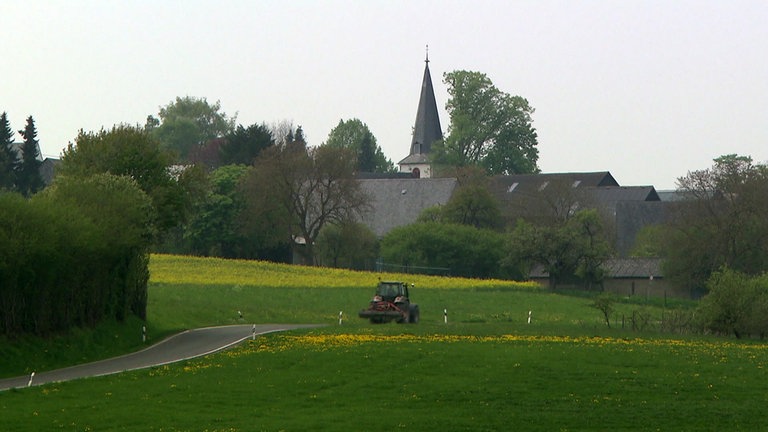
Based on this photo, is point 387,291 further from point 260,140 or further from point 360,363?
point 260,140

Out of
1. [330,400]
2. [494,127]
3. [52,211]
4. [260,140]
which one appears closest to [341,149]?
[260,140]

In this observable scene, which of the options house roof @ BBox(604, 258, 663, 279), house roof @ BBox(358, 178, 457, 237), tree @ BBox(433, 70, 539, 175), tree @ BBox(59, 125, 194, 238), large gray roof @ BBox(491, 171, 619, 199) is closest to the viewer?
tree @ BBox(59, 125, 194, 238)

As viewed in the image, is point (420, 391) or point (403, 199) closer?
point (420, 391)

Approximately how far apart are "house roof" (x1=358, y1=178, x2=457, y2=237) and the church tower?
46151 millimetres

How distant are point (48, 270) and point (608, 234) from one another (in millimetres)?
83496

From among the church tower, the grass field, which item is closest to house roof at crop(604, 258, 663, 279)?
the grass field

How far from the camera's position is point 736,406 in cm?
3145

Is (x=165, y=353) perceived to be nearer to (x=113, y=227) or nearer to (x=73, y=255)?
(x=73, y=255)

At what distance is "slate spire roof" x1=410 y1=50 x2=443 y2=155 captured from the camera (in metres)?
186

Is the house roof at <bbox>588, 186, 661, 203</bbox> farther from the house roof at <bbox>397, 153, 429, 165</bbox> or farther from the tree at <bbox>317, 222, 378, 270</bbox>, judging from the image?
the house roof at <bbox>397, 153, 429, 165</bbox>

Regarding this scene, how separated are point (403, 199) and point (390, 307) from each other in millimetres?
79015

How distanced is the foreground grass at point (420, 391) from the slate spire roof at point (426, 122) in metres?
142

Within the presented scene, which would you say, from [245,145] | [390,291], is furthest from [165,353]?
[245,145]

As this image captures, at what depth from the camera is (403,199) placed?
13738 cm
